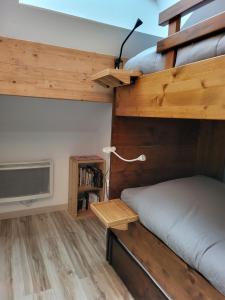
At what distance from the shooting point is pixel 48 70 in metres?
1.44

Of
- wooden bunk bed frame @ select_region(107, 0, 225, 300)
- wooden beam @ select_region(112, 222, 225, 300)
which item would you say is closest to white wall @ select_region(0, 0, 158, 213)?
wooden bunk bed frame @ select_region(107, 0, 225, 300)

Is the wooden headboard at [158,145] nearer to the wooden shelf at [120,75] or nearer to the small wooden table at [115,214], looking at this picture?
the wooden shelf at [120,75]

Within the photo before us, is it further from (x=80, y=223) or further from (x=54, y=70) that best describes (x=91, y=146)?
(x=54, y=70)

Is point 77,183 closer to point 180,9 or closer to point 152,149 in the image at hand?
point 152,149

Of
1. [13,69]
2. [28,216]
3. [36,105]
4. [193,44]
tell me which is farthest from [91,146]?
[193,44]

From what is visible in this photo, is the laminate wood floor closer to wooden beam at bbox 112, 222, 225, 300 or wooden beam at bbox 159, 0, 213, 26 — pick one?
wooden beam at bbox 112, 222, 225, 300

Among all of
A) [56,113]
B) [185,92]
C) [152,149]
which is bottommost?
[152,149]

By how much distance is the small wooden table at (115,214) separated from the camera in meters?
1.38

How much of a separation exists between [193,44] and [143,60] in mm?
366

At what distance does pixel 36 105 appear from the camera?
2283 mm

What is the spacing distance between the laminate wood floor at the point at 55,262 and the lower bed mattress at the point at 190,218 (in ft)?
1.95

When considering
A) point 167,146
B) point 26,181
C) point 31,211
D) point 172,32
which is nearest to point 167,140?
point 167,146

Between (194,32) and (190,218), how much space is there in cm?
91

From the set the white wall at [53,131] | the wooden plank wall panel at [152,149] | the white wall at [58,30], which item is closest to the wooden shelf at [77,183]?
the white wall at [53,131]
